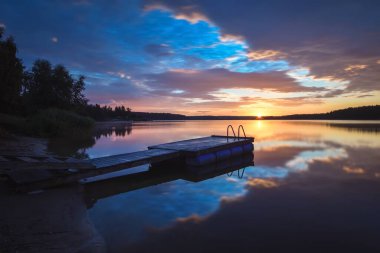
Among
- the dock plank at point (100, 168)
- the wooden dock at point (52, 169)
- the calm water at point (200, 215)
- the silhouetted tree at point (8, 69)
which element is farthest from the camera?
the silhouetted tree at point (8, 69)

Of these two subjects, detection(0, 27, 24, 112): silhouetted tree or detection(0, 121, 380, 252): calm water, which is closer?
detection(0, 121, 380, 252): calm water

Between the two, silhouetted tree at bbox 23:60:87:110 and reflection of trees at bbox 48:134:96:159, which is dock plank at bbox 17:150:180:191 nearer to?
reflection of trees at bbox 48:134:96:159

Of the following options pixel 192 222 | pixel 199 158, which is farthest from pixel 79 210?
pixel 199 158

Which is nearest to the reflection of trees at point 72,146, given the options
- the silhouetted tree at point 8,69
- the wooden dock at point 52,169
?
the silhouetted tree at point 8,69

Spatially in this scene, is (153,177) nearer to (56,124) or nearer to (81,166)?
(81,166)

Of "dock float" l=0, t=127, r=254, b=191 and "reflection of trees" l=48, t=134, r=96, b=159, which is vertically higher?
"dock float" l=0, t=127, r=254, b=191

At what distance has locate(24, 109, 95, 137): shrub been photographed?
26.4 m

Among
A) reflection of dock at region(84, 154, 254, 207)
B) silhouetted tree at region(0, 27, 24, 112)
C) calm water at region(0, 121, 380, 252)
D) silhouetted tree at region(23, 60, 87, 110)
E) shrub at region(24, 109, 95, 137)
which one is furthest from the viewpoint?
silhouetted tree at region(23, 60, 87, 110)

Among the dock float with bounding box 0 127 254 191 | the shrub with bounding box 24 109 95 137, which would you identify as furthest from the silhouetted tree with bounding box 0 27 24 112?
the dock float with bounding box 0 127 254 191

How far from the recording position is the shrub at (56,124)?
2636cm

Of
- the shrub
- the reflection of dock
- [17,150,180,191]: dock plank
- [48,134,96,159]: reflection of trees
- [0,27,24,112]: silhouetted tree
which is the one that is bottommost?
the reflection of dock

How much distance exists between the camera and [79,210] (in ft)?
21.8

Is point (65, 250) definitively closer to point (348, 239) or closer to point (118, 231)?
point (118, 231)

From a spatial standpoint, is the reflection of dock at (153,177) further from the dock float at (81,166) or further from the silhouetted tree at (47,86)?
the silhouetted tree at (47,86)
